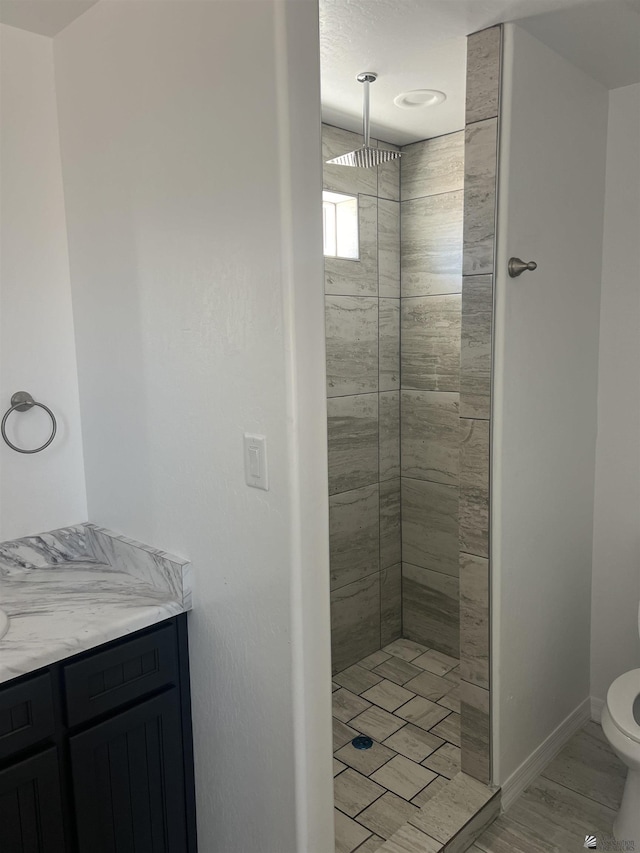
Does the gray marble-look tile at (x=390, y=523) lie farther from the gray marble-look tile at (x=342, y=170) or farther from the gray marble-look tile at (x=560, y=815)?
the gray marble-look tile at (x=342, y=170)

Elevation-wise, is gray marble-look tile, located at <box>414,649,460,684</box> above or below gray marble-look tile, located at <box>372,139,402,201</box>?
below

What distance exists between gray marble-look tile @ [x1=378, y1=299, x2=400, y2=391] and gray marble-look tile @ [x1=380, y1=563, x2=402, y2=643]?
0.90 metres

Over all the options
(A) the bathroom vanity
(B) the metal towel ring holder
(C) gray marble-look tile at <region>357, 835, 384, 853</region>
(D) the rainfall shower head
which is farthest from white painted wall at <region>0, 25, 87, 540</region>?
(C) gray marble-look tile at <region>357, 835, 384, 853</region>

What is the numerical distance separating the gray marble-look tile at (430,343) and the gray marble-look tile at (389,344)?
0.10ft

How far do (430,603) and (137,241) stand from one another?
2198mm

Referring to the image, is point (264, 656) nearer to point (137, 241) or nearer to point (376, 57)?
point (137, 241)

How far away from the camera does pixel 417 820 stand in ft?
6.54

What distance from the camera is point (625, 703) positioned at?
1.95 m

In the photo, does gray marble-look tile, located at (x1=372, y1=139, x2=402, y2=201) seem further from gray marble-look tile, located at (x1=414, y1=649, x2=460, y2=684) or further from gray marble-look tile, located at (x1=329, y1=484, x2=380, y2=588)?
Answer: gray marble-look tile, located at (x1=414, y1=649, x2=460, y2=684)

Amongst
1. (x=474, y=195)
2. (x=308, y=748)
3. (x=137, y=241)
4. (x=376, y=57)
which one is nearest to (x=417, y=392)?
(x=474, y=195)

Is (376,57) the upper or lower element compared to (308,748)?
upper

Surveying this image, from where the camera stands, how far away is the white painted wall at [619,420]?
2328mm

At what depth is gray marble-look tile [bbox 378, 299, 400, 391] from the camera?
2.98 metres

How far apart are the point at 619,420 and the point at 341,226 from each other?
1392 millimetres
